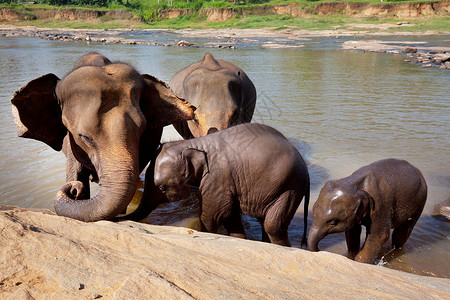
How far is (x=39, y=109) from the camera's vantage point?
17.4 ft

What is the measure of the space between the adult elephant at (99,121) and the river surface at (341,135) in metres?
1.12

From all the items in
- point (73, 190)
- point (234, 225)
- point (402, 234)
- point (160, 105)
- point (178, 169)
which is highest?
point (160, 105)

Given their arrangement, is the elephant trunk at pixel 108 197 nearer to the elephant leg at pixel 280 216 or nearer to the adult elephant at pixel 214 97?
the elephant leg at pixel 280 216

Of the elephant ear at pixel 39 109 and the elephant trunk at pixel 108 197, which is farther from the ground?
the elephant ear at pixel 39 109

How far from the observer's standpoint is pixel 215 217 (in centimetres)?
495

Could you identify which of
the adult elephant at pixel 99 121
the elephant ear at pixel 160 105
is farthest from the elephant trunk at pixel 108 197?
the elephant ear at pixel 160 105

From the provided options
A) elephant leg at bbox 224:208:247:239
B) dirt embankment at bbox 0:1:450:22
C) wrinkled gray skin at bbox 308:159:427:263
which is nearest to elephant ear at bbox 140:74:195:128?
elephant leg at bbox 224:208:247:239

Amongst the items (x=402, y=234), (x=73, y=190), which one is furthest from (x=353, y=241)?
(x=73, y=190)

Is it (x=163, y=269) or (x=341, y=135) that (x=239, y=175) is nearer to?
(x=163, y=269)

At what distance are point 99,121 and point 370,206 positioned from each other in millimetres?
2930

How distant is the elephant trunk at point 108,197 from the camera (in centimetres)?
437

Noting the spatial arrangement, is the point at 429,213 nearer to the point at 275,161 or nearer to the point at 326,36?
the point at 275,161

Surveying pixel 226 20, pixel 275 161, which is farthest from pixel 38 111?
pixel 226 20

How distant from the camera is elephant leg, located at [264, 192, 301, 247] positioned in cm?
491
